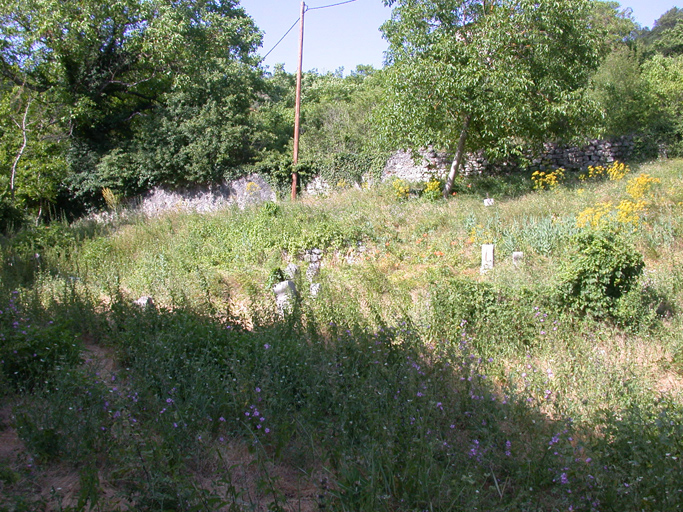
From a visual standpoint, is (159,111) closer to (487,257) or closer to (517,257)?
(487,257)

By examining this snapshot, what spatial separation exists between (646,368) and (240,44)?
22329mm

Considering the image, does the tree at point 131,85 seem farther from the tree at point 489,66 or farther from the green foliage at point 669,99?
the green foliage at point 669,99

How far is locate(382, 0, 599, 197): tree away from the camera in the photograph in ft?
38.5

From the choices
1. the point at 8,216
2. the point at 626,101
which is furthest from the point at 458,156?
the point at 8,216

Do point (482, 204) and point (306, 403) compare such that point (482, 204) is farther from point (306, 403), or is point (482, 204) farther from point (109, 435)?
point (109, 435)

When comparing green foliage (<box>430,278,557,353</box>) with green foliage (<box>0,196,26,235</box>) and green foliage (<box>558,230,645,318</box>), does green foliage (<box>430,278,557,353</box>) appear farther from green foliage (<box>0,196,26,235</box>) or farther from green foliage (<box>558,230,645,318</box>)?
green foliage (<box>0,196,26,235</box>)

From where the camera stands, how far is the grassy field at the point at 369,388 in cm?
287

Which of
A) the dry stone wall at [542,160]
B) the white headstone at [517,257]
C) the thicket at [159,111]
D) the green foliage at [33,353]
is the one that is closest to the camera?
the green foliage at [33,353]

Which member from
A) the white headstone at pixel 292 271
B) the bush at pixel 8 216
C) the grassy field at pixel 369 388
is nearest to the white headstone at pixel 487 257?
the grassy field at pixel 369 388

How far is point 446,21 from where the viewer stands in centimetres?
1262

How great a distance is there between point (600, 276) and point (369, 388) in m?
3.48

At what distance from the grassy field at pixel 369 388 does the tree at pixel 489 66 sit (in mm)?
4686

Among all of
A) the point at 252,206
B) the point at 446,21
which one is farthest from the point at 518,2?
the point at 252,206

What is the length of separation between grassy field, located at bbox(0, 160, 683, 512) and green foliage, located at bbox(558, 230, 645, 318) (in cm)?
2
